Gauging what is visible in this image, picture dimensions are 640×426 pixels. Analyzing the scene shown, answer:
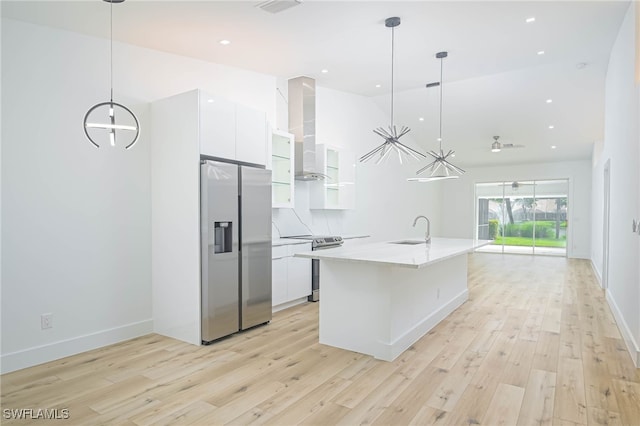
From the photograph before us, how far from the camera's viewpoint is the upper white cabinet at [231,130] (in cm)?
356

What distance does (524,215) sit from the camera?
11.0 m

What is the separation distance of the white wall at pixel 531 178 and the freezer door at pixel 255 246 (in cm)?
898

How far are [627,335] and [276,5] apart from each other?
4.25m

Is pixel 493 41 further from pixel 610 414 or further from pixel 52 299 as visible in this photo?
pixel 52 299

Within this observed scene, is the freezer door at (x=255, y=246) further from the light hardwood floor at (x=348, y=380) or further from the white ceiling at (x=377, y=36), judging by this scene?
the white ceiling at (x=377, y=36)

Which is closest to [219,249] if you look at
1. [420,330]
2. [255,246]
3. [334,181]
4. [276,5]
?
[255,246]

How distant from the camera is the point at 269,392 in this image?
8.51ft

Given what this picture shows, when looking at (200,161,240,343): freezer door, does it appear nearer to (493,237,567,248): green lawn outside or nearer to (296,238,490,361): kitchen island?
(296,238,490,361): kitchen island

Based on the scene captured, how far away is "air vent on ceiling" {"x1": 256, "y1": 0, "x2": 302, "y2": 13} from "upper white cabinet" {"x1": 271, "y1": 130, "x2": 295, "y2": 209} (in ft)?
6.05

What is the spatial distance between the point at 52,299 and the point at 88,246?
52 cm

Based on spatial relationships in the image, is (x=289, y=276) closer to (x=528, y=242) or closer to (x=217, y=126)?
(x=217, y=126)

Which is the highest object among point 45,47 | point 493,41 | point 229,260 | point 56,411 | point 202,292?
point 493,41

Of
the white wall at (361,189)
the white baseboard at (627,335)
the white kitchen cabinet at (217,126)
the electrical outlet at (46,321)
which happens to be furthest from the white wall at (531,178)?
the electrical outlet at (46,321)

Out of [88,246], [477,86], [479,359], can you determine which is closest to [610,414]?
[479,359]
